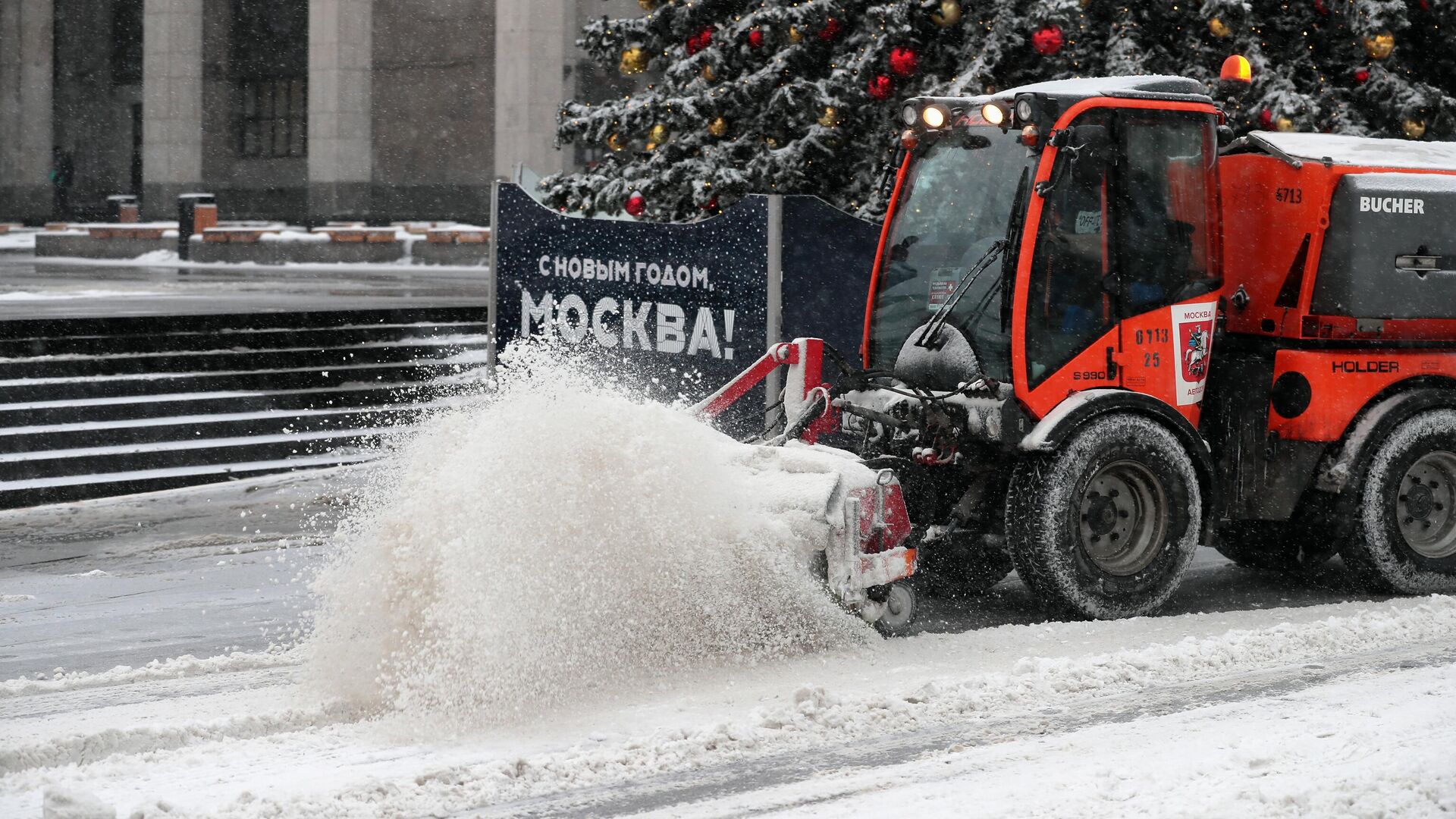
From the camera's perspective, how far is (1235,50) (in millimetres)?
10461

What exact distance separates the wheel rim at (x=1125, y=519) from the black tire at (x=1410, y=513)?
104 centimetres

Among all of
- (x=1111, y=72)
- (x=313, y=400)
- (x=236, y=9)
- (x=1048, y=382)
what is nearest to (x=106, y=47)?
(x=236, y=9)

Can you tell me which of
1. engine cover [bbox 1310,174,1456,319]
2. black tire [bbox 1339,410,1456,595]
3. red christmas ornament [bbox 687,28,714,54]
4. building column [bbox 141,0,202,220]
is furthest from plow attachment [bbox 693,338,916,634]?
building column [bbox 141,0,202,220]

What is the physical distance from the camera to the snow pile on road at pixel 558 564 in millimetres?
5207

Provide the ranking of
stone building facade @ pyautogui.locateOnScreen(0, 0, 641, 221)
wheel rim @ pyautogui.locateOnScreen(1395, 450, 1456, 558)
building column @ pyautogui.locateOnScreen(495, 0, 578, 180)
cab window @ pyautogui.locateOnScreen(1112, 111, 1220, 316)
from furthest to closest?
1. stone building facade @ pyautogui.locateOnScreen(0, 0, 641, 221)
2. building column @ pyautogui.locateOnScreen(495, 0, 578, 180)
3. wheel rim @ pyautogui.locateOnScreen(1395, 450, 1456, 558)
4. cab window @ pyautogui.locateOnScreen(1112, 111, 1220, 316)

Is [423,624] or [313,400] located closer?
[423,624]

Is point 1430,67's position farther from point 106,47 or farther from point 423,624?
point 106,47

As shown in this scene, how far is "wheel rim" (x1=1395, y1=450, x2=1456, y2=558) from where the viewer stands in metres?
7.05

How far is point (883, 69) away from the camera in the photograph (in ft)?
35.3

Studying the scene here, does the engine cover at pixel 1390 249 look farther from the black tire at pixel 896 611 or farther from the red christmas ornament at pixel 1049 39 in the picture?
the red christmas ornament at pixel 1049 39

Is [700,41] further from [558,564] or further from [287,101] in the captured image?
[287,101]

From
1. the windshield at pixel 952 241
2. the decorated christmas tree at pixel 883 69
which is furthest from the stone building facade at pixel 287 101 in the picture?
the windshield at pixel 952 241

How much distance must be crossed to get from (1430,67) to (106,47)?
3759cm

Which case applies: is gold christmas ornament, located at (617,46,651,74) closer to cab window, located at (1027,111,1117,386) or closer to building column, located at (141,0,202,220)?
cab window, located at (1027,111,1117,386)
